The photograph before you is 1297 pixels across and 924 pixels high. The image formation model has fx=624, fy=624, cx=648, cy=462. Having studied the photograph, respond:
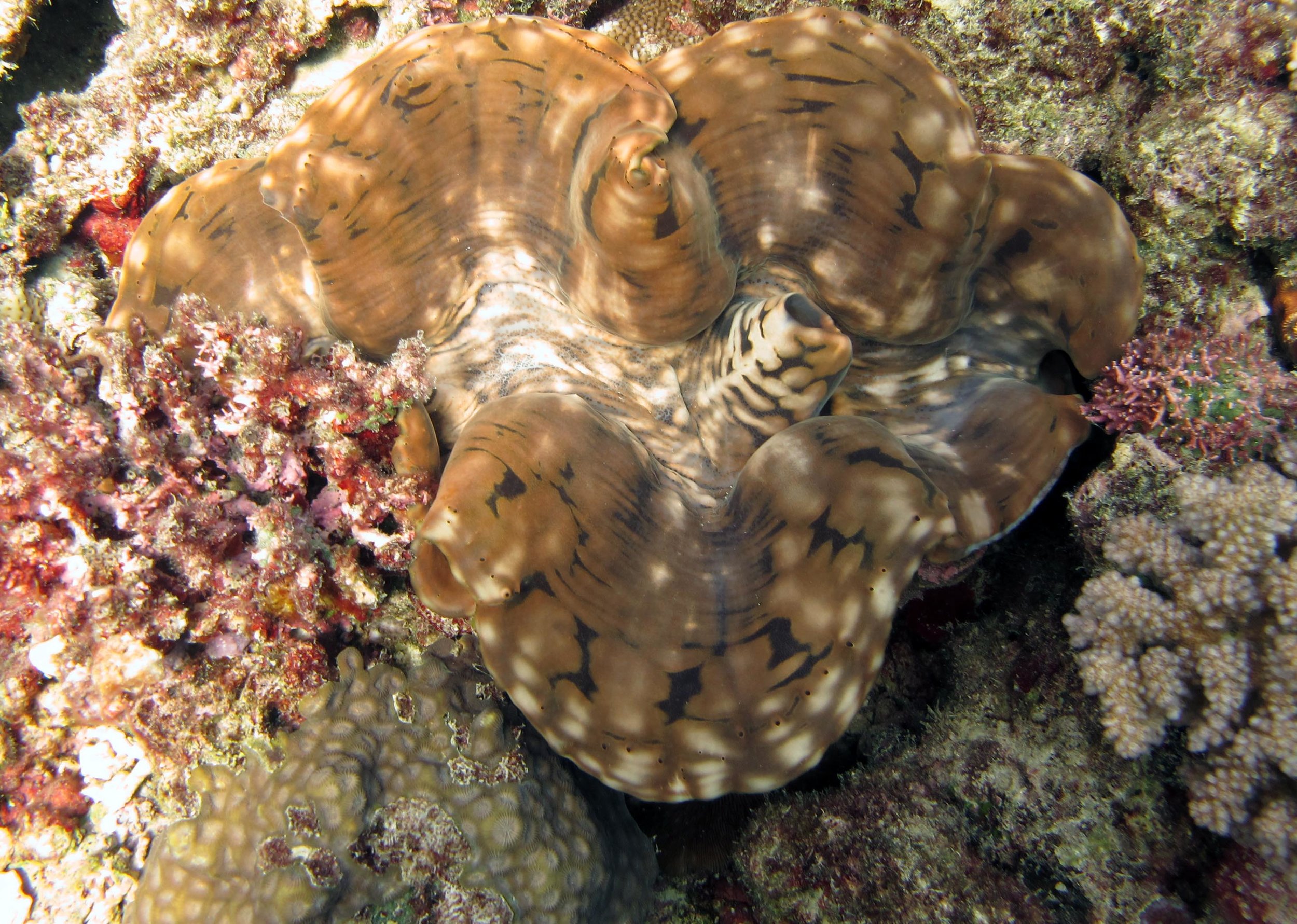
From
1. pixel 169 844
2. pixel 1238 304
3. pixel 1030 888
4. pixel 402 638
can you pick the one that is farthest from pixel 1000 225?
pixel 169 844

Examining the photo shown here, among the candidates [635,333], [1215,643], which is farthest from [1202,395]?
[635,333]

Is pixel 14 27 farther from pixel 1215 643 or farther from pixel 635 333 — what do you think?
pixel 1215 643

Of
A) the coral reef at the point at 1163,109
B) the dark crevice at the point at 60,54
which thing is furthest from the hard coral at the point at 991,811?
the dark crevice at the point at 60,54

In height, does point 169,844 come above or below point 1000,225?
below

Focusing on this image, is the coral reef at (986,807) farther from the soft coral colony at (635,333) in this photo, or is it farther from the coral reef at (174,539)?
the coral reef at (174,539)

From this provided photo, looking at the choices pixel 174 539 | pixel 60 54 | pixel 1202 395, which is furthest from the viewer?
pixel 60 54

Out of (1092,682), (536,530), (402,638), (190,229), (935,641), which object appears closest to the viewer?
(536,530)

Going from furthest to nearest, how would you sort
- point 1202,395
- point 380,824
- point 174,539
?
point 380,824 → point 1202,395 → point 174,539

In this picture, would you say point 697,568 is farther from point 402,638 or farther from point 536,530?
point 402,638
